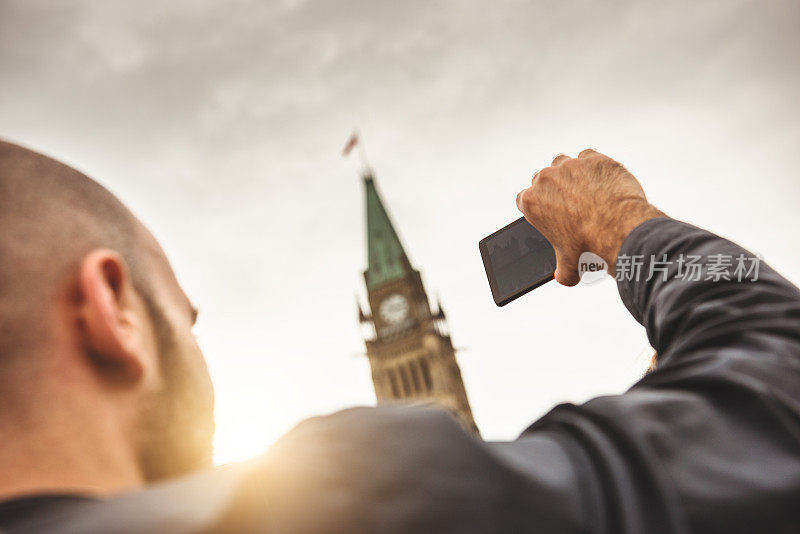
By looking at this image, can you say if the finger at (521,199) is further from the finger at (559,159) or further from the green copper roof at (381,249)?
the green copper roof at (381,249)

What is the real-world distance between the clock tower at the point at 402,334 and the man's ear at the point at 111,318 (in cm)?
4056

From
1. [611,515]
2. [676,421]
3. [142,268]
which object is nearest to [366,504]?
[611,515]

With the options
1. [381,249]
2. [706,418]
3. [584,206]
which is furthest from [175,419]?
[381,249]

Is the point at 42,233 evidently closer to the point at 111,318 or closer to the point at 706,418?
the point at 111,318

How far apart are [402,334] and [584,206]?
4314 cm

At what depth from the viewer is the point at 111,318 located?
0.92m

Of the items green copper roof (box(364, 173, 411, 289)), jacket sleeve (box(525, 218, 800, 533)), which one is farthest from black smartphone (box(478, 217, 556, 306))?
green copper roof (box(364, 173, 411, 289))

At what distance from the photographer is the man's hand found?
146 centimetres

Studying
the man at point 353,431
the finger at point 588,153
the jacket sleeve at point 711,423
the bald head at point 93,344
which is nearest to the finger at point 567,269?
the finger at point 588,153

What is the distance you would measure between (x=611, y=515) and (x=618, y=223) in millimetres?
910

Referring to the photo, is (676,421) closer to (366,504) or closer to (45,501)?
(366,504)

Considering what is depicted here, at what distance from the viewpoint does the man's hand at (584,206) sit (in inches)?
57.5

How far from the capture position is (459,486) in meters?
0.69

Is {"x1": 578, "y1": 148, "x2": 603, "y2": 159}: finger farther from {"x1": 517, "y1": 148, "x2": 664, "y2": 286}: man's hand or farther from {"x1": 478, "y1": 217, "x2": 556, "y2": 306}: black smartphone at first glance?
{"x1": 478, "y1": 217, "x2": 556, "y2": 306}: black smartphone
